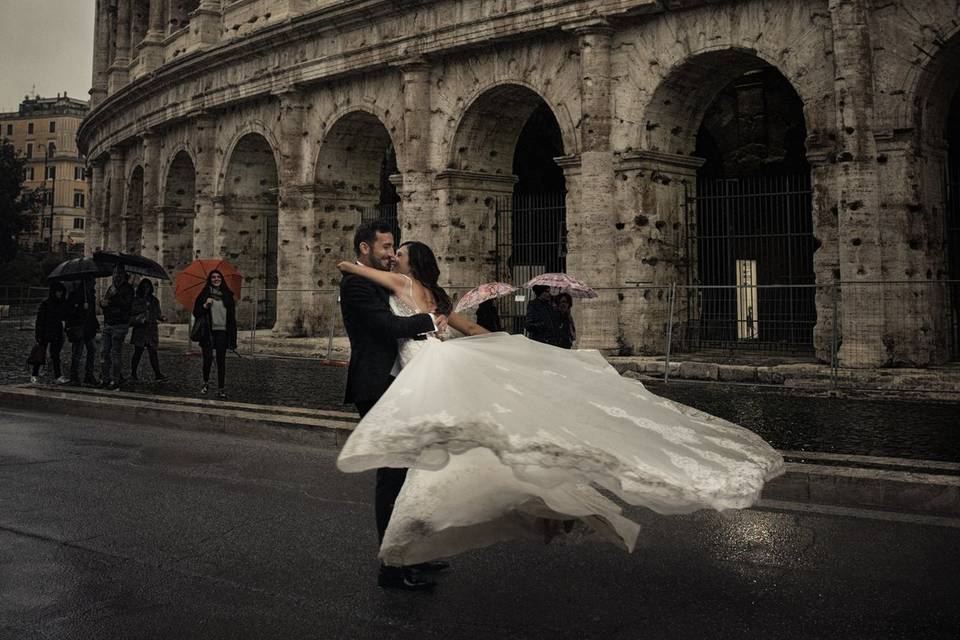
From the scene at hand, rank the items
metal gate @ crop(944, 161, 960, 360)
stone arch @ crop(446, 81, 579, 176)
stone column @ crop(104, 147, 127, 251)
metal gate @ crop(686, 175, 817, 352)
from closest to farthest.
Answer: metal gate @ crop(944, 161, 960, 360)
stone arch @ crop(446, 81, 579, 176)
metal gate @ crop(686, 175, 817, 352)
stone column @ crop(104, 147, 127, 251)

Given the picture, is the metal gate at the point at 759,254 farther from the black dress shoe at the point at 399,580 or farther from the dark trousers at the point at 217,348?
the black dress shoe at the point at 399,580

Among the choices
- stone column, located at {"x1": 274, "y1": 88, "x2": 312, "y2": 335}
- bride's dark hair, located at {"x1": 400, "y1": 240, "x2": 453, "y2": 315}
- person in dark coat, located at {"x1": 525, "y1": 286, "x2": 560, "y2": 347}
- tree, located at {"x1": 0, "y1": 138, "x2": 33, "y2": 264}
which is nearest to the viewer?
bride's dark hair, located at {"x1": 400, "y1": 240, "x2": 453, "y2": 315}

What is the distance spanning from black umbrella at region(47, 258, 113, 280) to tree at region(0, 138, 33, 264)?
46315 millimetres

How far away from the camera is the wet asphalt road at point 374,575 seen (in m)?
3.43

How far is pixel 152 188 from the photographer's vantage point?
2400cm

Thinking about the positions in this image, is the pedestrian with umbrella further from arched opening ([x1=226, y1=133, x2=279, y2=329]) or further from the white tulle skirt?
arched opening ([x1=226, y1=133, x2=279, y2=329])

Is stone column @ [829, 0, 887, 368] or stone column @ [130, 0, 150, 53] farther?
stone column @ [130, 0, 150, 53]

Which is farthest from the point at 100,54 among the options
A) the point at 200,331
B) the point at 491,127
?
the point at 200,331

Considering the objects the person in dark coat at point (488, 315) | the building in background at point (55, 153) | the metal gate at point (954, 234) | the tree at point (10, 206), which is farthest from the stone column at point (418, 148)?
the building in background at point (55, 153)

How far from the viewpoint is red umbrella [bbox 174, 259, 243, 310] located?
13500 mm

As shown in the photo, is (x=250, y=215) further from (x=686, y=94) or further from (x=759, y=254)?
(x=759, y=254)

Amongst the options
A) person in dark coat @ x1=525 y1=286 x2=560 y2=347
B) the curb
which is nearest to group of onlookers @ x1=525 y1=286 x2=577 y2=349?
person in dark coat @ x1=525 y1=286 x2=560 y2=347

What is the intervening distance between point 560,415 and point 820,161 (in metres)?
9.53

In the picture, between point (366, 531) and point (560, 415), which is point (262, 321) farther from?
point (560, 415)
